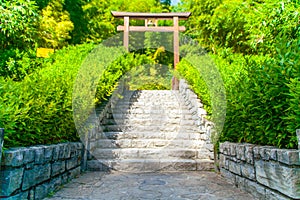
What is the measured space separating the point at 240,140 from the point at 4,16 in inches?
217

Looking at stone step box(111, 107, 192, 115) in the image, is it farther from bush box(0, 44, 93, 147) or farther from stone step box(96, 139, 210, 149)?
bush box(0, 44, 93, 147)

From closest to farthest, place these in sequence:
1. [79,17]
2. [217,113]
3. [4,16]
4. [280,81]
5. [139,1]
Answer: [280,81], [217,113], [4,16], [79,17], [139,1]

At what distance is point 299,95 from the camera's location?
1.93 meters

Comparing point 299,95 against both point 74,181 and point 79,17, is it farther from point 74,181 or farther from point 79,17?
point 79,17

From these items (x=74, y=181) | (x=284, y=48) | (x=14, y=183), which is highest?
(x=284, y=48)

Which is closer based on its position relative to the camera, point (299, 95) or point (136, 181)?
point (299, 95)

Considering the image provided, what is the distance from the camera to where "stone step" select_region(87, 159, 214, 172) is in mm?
3807

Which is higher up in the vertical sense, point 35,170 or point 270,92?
point 270,92

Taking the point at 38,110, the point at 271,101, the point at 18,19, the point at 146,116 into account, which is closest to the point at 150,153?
the point at 146,116

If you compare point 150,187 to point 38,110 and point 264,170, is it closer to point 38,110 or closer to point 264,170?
point 264,170

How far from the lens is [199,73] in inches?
210

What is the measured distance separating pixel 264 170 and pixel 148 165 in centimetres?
188

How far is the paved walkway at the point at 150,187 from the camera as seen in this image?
2.57 metres

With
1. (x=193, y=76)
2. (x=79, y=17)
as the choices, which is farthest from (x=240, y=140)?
(x=79, y=17)
